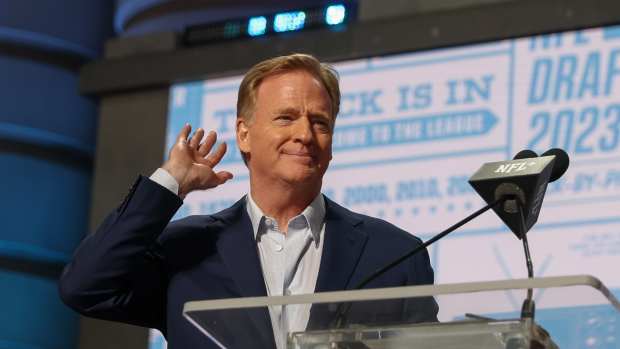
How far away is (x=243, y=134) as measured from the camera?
7.47 feet

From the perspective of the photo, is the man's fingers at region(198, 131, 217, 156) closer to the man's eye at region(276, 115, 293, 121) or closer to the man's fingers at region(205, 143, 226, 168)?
the man's fingers at region(205, 143, 226, 168)

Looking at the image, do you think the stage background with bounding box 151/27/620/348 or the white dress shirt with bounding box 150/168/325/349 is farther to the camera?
the stage background with bounding box 151/27/620/348

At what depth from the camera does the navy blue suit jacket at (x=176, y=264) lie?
204 centimetres

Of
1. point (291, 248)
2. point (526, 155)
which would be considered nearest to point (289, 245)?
point (291, 248)

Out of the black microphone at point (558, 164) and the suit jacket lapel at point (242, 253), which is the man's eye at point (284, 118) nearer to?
the suit jacket lapel at point (242, 253)

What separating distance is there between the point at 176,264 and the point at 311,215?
25cm

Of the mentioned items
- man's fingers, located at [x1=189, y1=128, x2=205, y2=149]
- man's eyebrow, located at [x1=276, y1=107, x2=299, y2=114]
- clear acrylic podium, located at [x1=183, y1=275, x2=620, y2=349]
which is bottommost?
clear acrylic podium, located at [x1=183, y1=275, x2=620, y2=349]

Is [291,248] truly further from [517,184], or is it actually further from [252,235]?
[517,184]

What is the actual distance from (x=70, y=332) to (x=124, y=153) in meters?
0.73

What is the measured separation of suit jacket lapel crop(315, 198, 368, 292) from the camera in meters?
2.05

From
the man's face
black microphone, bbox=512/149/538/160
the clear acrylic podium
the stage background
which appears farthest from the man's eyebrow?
the stage background

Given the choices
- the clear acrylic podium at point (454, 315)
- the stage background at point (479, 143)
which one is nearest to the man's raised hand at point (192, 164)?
the clear acrylic podium at point (454, 315)

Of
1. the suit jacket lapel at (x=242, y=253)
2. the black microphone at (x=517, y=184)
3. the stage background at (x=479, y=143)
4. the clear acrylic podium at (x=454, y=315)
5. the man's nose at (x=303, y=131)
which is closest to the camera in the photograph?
the clear acrylic podium at (x=454, y=315)

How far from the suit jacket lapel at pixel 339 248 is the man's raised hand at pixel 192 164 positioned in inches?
8.0
